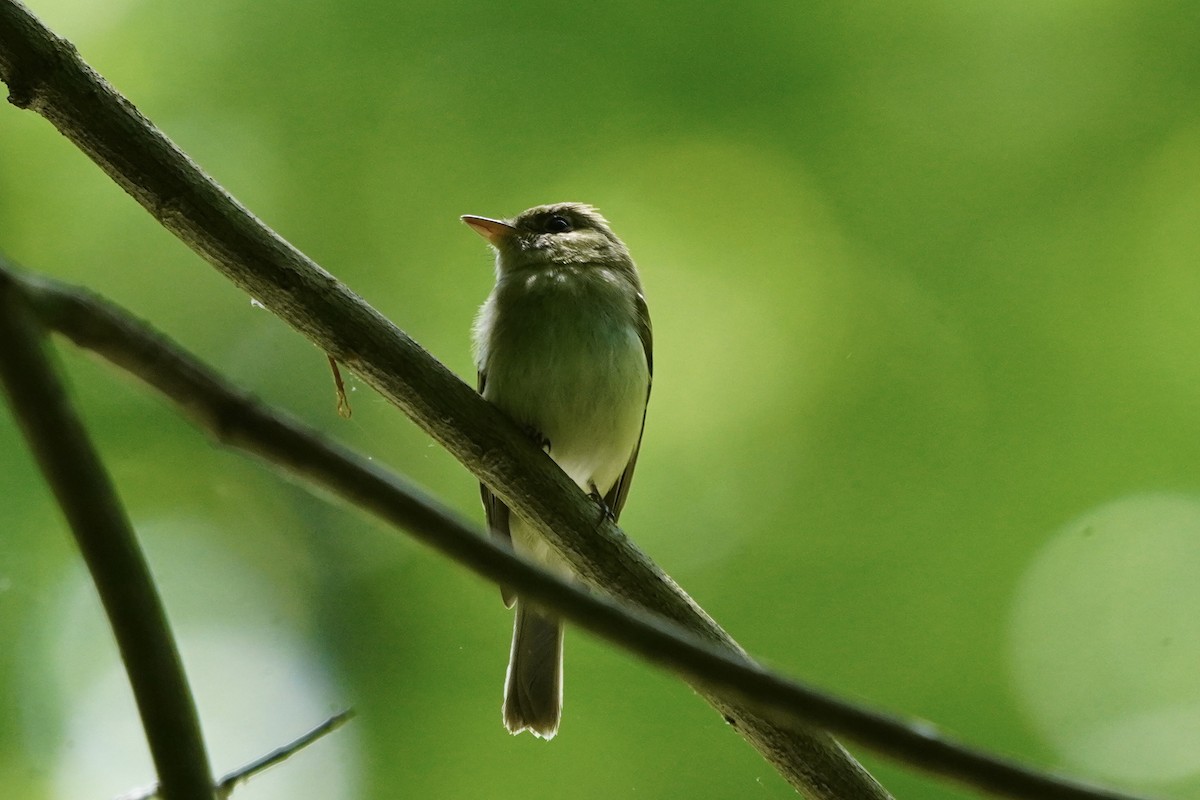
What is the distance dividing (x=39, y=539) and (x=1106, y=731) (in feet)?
13.3

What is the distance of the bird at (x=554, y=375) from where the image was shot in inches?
152

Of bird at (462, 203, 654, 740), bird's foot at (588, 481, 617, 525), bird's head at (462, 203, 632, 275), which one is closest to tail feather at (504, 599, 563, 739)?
bird at (462, 203, 654, 740)

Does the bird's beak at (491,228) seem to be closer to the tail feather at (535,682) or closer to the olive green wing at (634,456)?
the olive green wing at (634,456)

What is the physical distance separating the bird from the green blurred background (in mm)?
604

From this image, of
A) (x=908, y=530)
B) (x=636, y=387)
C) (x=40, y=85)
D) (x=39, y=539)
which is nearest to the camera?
(x=40, y=85)

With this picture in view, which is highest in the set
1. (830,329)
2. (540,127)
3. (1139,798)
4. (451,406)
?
(540,127)

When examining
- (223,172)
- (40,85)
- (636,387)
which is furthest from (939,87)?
(40,85)

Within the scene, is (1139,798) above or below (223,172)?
below

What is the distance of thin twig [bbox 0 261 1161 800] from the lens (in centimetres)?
113

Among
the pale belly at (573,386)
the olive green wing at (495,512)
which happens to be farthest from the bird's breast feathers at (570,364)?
the olive green wing at (495,512)

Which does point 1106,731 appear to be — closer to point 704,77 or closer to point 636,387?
point 636,387

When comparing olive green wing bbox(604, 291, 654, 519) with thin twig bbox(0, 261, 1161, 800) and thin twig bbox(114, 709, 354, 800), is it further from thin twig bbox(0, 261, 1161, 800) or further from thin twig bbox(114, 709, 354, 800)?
thin twig bbox(0, 261, 1161, 800)

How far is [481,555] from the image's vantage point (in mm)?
1146

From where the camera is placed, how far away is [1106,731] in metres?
4.50
